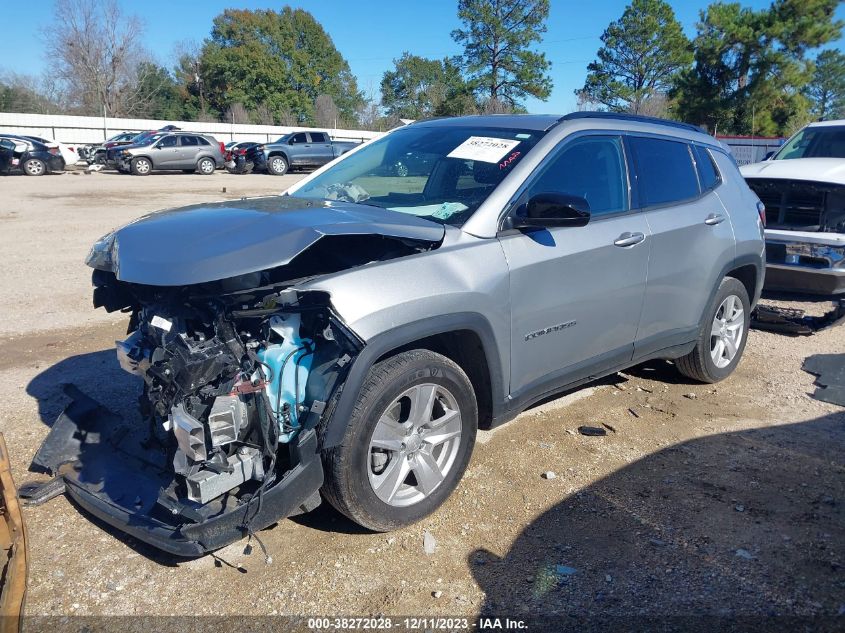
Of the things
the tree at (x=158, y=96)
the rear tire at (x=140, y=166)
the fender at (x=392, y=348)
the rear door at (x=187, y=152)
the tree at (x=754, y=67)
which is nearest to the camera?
the fender at (x=392, y=348)

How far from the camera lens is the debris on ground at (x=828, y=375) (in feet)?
16.9

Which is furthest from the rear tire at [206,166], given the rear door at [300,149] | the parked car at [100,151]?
the rear door at [300,149]

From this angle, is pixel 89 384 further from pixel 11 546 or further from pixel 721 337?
pixel 721 337

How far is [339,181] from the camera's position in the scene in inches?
174

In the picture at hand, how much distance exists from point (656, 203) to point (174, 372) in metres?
3.18

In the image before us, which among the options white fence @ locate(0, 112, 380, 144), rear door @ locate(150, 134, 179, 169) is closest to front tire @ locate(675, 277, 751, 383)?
rear door @ locate(150, 134, 179, 169)

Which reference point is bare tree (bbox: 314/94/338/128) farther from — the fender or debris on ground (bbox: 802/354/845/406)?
the fender

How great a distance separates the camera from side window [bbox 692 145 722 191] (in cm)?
498

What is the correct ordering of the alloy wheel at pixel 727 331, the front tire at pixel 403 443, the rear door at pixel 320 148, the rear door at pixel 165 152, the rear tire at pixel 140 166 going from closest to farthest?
the front tire at pixel 403 443, the alloy wheel at pixel 727 331, the rear tire at pixel 140 166, the rear door at pixel 165 152, the rear door at pixel 320 148

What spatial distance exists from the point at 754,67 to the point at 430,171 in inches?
1532

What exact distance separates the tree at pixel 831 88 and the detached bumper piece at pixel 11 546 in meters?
58.6

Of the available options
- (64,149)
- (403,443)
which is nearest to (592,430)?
(403,443)

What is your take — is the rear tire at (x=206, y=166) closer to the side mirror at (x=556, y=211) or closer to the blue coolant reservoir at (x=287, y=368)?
the side mirror at (x=556, y=211)

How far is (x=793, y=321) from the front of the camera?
696 cm
